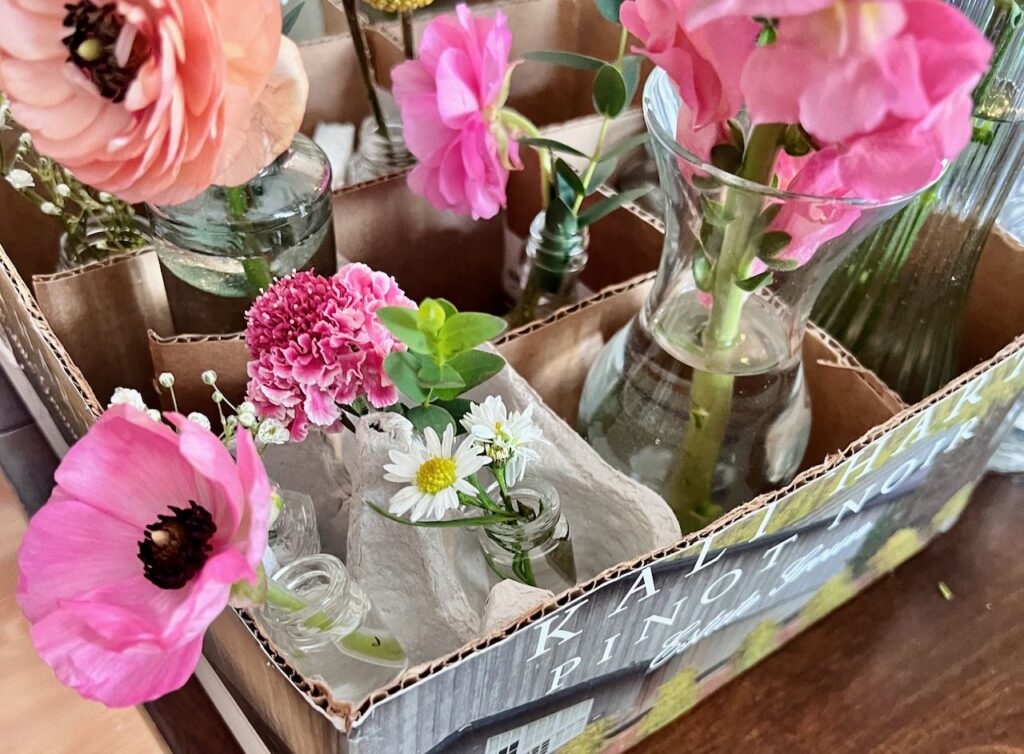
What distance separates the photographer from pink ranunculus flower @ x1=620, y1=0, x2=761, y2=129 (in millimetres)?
274

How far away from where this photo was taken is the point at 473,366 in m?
0.34

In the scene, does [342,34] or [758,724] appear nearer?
[758,724]

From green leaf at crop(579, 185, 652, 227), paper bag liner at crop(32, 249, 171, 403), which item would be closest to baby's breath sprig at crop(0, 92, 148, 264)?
paper bag liner at crop(32, 249, 171, 403)

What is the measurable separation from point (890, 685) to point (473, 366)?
32 cm

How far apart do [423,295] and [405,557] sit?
0.29 meters

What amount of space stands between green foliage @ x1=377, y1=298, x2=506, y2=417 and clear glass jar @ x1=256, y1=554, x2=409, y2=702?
0.07 meters

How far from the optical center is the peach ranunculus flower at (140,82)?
10.3 inches

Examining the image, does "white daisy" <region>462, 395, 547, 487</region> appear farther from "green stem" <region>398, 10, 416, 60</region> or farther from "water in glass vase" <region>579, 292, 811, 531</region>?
"green stem" <region>398, 10, 416, 60</region>

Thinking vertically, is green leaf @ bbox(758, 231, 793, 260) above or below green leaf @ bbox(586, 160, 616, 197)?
above

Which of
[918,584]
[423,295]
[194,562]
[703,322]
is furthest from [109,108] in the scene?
[918,584]

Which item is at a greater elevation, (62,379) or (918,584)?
(62,379)

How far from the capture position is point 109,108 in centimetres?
28

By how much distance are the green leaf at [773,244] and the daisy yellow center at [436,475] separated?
14cm

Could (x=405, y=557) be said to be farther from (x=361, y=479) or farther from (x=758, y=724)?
(x=758, y=724)
